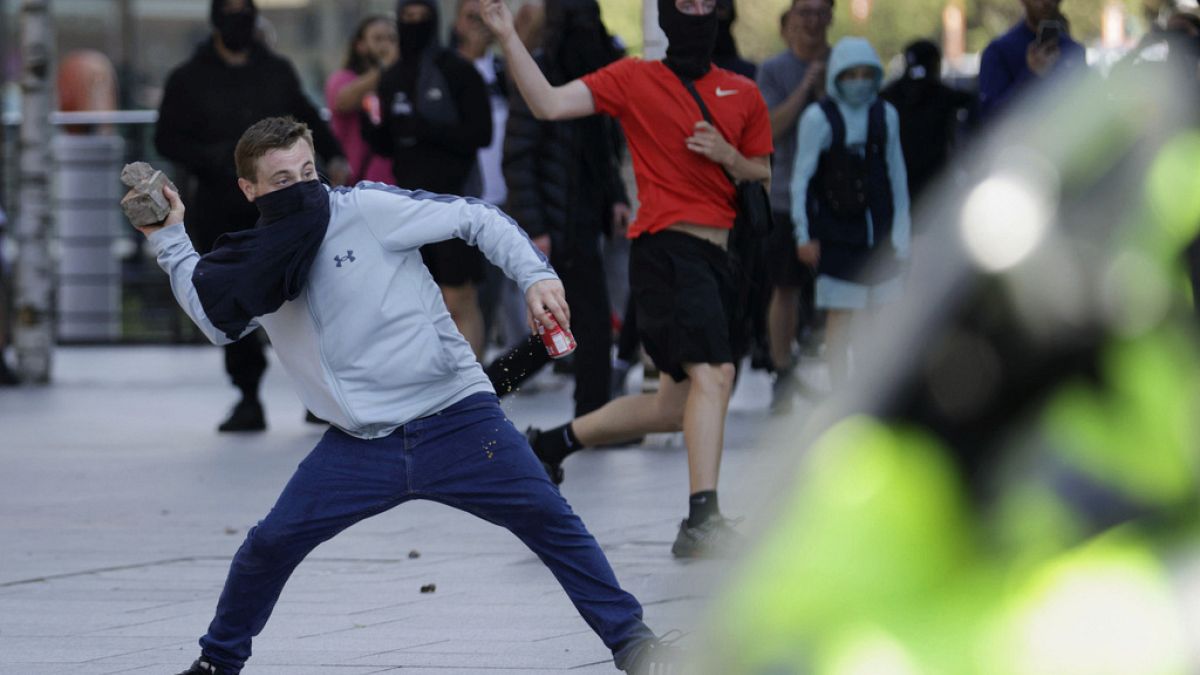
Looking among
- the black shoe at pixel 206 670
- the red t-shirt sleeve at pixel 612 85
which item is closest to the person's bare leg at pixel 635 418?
the red t-shirt sleeve at pixel 612 85

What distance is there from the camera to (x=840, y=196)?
10.4 m

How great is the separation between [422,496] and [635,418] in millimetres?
2852

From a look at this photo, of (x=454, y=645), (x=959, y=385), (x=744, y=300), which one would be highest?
(x=959, y=385)

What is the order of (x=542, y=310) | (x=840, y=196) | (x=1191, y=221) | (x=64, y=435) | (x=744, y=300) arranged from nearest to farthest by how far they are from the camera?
1. (x=1191, y=221)
2. (x=542, y=310)
3. (x=744, y=300)
4. (x=840, y=196)
5. (x=64, y=435)

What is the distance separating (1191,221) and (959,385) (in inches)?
11.7

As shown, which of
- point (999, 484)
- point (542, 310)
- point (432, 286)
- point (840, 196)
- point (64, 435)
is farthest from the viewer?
point (64, 435)

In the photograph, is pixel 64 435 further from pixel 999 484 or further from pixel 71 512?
pixel 999 484

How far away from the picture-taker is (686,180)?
721cm

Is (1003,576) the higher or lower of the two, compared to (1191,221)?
lower

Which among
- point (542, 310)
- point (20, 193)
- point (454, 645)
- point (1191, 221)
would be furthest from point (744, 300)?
point (20, 193)

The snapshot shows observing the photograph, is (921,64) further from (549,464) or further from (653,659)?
(653,659)

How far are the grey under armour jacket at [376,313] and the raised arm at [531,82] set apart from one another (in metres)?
1.74

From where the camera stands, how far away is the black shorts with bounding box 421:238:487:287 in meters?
10.9

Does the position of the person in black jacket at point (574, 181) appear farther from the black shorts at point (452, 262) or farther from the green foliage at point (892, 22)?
the green foliage at point (892, 22)
